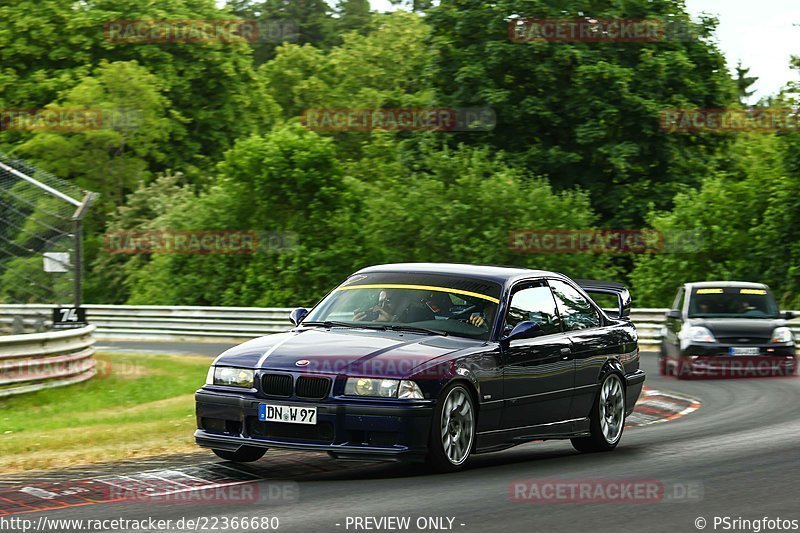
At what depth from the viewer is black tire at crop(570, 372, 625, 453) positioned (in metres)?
11.7

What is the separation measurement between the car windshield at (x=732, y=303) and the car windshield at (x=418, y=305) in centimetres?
1232

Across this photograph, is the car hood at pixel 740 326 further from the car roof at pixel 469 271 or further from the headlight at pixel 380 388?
the headlight at pixel 380 388

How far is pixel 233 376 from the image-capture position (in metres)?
9.61

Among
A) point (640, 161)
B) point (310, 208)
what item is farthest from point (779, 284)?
point (310, 208)

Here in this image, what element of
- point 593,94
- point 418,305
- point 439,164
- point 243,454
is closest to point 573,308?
point 418,305

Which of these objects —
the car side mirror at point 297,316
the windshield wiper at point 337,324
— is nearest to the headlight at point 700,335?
the car side mirror at point 297,316

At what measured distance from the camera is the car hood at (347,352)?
30.3 ft

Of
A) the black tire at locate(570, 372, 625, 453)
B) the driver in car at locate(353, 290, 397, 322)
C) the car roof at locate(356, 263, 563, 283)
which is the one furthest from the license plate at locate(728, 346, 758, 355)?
the driver in car at locate(353, 290, 397, 322)

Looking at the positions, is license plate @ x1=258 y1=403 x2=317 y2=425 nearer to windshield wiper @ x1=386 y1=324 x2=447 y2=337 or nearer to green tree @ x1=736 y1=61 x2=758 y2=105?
windshield wiper @ x1=386 y1=324 x2=447 y2=337

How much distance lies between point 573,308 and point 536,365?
120 cm

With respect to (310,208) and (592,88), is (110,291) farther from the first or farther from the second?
(592,88)

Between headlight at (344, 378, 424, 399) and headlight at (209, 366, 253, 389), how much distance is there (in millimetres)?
787

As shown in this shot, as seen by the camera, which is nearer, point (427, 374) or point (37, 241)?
point (427, 374)

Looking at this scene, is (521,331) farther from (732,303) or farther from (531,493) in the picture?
(732,303)
